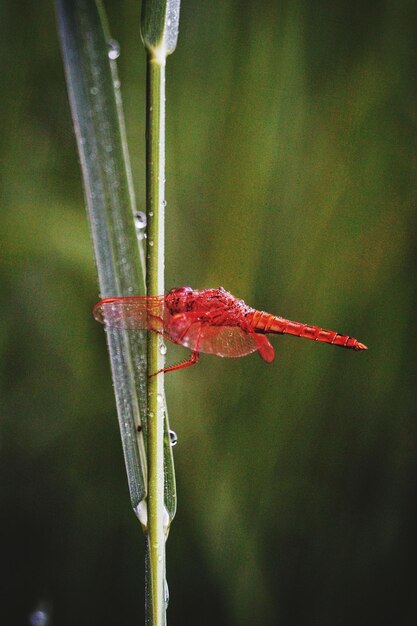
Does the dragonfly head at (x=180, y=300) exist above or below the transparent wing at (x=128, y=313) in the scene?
above

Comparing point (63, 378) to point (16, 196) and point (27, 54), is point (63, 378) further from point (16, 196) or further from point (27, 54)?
point (27, 54)

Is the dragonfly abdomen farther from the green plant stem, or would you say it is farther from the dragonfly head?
the green plant stem

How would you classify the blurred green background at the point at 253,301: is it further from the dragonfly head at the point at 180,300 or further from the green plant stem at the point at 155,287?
the green plant stem at the point at 155,287

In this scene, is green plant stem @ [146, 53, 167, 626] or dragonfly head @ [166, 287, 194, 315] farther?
dragonfly head @ [166, 287, 194, 315]

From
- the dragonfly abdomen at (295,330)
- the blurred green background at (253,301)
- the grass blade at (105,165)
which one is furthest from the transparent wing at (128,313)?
the blurred green background at (253,301)

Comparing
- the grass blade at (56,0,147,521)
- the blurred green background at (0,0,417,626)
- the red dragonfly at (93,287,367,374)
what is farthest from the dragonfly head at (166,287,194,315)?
the blurred green background at (0,0,417,626)

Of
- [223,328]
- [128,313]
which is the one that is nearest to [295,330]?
[223,328]

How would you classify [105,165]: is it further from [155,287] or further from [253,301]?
[253,301]
